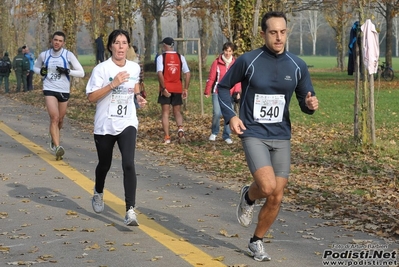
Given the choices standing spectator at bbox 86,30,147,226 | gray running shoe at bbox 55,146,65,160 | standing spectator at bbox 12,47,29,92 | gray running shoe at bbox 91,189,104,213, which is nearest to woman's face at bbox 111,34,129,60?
standing spectator at bbox 86,30,147,226

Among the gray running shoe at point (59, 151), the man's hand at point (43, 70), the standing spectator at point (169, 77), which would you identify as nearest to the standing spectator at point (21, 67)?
the standing spectator at point (169, 77)

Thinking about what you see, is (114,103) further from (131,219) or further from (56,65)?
(56,65)

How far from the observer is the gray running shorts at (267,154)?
7.03 m

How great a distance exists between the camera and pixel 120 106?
887 centimetres

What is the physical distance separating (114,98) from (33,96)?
2589 centimetres

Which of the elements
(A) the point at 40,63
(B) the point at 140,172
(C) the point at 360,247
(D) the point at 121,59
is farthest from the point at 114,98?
(A) the point at 40,63

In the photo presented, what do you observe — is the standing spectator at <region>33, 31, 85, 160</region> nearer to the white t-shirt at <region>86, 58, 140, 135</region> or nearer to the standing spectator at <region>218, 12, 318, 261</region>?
the white t-shirt at <region>86, 58, 140, 135</region>

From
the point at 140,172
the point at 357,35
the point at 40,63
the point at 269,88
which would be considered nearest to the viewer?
the point at 269,88

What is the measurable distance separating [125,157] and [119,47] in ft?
3.67

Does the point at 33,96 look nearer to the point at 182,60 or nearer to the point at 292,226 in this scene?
the point at 182,60

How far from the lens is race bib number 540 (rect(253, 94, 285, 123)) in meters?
7.07

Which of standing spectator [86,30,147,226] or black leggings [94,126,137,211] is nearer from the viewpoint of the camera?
black leggings [94,126,137,211]

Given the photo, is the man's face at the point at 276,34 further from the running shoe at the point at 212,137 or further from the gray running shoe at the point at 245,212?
the running shoe at the point at 212,137

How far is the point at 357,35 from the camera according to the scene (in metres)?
15.3
